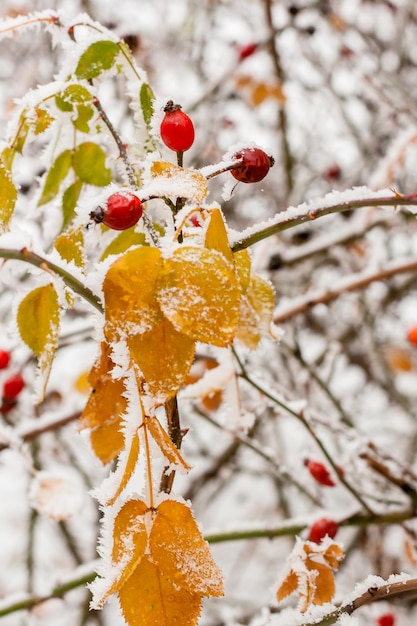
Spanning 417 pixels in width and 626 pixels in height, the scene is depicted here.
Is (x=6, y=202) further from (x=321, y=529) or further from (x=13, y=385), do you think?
(x=13, y=385)

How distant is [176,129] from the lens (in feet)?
2.65

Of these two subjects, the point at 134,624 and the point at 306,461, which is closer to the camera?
the point at 134,624

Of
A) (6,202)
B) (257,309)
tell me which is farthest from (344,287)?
(6,202)

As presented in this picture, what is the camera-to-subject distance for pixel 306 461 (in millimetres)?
1479

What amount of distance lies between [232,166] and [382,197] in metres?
0.17

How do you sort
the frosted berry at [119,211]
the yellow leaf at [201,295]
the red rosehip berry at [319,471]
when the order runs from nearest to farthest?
the yellow leaf at [201,295]
the frosted berry at [119,211]
the red rosehip berry at [319,471]

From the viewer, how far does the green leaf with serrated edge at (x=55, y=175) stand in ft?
3.36

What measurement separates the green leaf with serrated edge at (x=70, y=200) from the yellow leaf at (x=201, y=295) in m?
0.41

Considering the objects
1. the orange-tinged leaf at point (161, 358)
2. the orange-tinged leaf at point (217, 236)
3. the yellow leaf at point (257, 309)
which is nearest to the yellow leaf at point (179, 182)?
the orange-tinged leaf at point (217, 236)

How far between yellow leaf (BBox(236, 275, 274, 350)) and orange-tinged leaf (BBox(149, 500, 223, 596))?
1.09 ft

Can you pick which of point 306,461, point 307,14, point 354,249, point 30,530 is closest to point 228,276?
point 306,461

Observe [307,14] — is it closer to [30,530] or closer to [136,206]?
[30,530]

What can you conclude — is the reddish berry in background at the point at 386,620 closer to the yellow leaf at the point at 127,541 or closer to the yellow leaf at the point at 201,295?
the yellow leaf at the point at 127,541

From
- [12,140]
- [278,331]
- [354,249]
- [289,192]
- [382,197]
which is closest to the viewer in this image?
[382,197]
